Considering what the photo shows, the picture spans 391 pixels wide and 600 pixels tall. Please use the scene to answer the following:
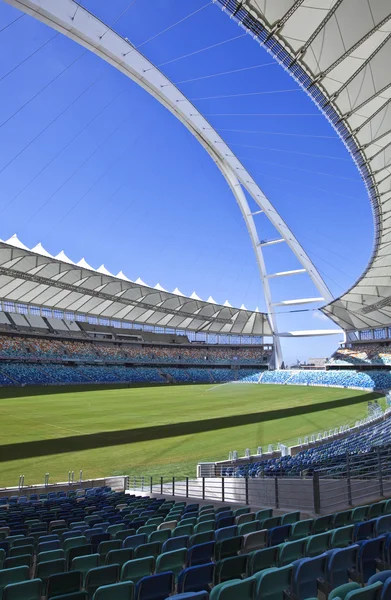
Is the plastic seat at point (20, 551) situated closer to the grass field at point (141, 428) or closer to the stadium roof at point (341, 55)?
the grass field at point (141, 428)

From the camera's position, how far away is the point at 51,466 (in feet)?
64.0

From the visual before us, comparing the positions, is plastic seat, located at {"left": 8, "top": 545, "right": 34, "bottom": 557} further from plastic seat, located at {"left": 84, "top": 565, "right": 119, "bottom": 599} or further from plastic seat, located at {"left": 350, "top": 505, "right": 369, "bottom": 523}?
plastic seat, located at {"left": 350, "top": 505, "right": 369, "bottom": 523}

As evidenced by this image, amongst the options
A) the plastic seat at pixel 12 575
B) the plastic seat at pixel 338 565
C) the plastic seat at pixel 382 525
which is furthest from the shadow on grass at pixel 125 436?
the plastic seat at pixel 338 565

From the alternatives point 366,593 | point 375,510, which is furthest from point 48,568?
point 375,510

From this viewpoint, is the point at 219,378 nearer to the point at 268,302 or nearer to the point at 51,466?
the point at 268,302

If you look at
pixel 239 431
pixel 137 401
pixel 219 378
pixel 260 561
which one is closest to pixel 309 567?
pixel 260 561

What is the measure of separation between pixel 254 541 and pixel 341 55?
18.1m

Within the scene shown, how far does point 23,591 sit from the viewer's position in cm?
418

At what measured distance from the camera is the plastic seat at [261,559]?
4.76 m

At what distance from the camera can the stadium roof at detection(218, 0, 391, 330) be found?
16.0m

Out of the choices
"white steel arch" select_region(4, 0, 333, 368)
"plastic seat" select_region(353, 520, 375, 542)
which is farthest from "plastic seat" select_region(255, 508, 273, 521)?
"white steel arch" select_region(4, 0, 333, 368)

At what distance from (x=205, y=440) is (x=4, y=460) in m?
10.3

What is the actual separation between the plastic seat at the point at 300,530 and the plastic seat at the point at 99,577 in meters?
2.65

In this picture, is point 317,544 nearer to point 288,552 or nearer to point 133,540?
point 288,552
